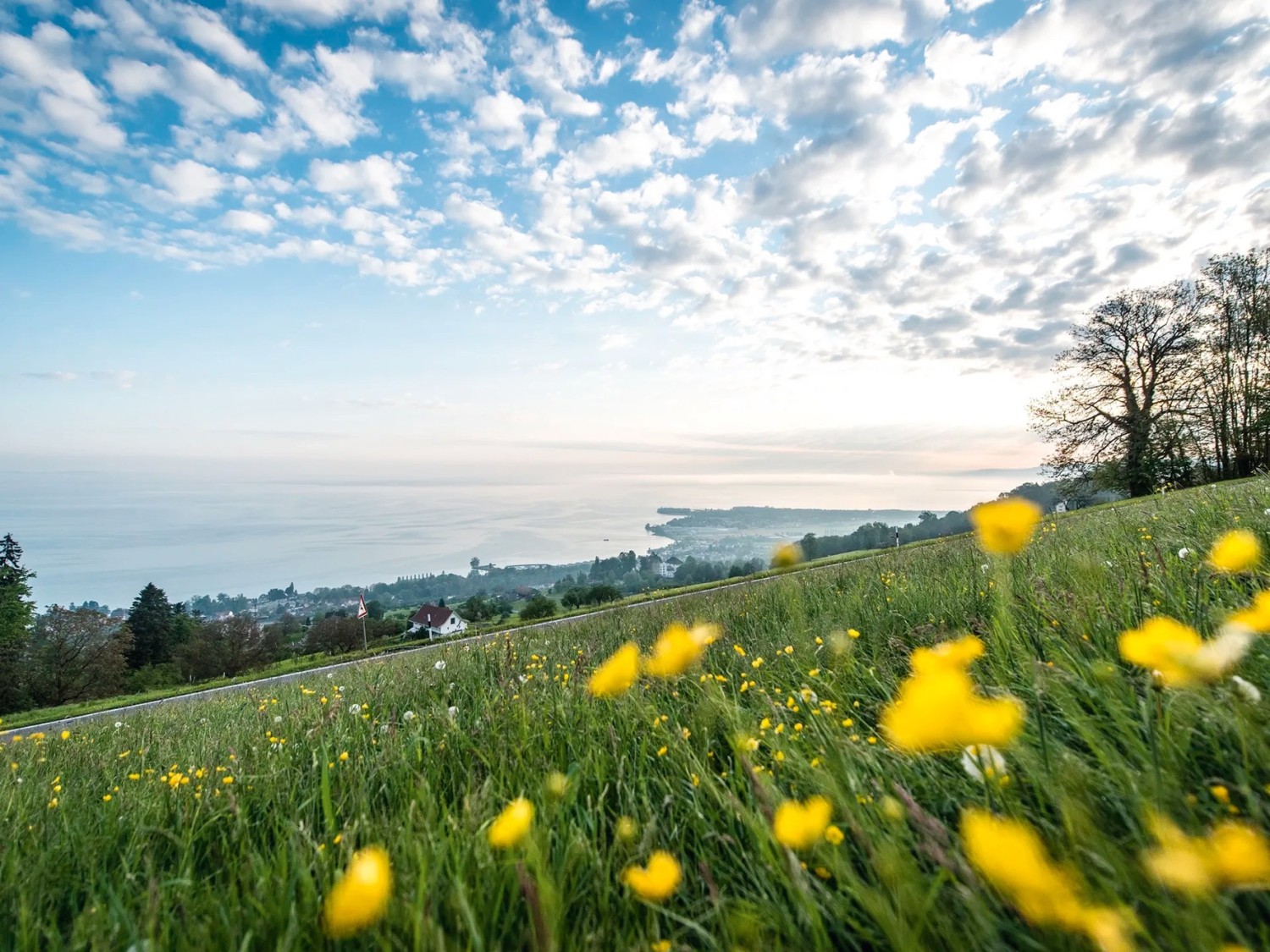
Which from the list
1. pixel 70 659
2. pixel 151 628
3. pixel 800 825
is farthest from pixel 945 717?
pixel 151 628

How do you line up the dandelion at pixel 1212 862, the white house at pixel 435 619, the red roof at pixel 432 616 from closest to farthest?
the dandelion at pixel 1212 862, the white house at pixel 435 619, the red roof at pixel 432 616

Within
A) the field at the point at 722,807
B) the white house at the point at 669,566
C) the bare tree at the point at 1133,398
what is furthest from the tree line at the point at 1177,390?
the white house at the point at 669,566

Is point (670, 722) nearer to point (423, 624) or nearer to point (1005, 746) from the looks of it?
point (1005, 746)

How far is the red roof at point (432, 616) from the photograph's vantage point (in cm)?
7006

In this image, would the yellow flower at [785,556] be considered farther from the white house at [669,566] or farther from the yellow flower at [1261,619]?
the white house at [669,566]

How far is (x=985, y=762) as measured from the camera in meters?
1.35

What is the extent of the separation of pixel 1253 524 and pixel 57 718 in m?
28.4

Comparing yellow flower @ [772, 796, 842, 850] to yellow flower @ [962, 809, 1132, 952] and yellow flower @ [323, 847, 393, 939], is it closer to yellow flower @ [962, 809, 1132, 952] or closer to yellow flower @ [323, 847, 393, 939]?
yellow flower @ [962, 809, 1132, 952]

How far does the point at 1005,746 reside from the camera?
1254 mm

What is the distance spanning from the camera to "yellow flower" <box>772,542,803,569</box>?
245cm

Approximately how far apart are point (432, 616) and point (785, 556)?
74872mm

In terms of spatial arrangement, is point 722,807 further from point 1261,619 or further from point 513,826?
point 1261,619

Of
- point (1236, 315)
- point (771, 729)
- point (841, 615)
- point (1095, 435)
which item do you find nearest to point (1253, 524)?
point (841, 615)

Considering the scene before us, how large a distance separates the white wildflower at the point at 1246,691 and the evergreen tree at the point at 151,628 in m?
76.9
